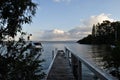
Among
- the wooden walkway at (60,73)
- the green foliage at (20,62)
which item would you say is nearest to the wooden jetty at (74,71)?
the wooden walkway at (60,73)

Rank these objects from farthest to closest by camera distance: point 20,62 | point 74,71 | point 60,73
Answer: point 74,71
point 60,73
point 20,62

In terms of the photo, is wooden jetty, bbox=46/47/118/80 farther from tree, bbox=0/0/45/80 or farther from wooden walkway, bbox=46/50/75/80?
tree, bbox=0/0/45/80

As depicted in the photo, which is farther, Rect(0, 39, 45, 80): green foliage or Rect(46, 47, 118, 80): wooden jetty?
Rect(46, 47, 118, 80): wooden jetty

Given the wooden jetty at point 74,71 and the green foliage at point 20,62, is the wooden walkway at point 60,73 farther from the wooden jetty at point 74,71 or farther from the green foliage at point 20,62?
the green foliage at point 20,62

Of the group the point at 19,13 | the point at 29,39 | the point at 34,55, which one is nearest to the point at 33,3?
the point at 19,13

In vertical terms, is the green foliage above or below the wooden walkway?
above

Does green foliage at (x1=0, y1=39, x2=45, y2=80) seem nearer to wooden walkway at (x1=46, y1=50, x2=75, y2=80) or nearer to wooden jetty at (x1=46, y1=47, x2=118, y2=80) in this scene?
wooden jetty at (x1=46, y1=47, x2=118, y2=80)

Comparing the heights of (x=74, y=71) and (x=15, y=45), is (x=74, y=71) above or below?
below

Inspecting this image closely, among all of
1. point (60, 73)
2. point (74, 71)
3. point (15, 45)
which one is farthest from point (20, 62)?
Answer: point (74, 71)

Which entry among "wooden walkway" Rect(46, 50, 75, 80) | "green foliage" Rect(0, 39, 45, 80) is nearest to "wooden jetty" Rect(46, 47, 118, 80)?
"wooden walkway" Rect(46, 50, 75, 80)

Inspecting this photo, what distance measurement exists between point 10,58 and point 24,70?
28 cm

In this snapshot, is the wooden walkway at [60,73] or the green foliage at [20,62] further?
the wooden walkway at [60,73]

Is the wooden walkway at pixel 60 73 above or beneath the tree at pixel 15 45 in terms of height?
beneath

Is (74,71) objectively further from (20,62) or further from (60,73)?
(20,62)
